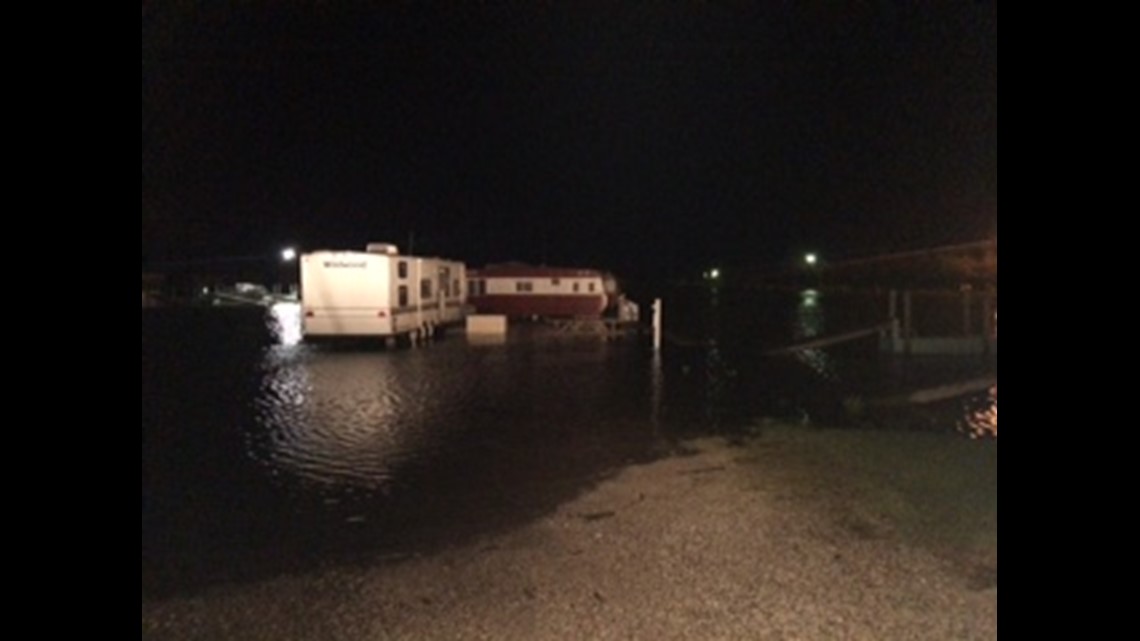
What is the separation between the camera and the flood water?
6.66 m

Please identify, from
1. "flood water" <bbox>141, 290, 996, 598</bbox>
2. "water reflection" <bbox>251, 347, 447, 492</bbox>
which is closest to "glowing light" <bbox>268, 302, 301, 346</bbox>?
"flood water" <bbox>141, 290, 996, 598</bbox>

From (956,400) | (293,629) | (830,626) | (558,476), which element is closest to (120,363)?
(293,629)

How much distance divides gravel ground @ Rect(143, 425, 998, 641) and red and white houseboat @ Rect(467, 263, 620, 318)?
25946 mm

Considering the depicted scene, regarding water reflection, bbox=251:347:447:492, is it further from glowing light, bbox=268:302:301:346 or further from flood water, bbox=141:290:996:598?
glowing light, bbox=268:302:301:346

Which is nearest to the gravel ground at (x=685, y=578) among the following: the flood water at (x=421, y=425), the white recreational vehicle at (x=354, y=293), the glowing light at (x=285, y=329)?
the flood water at (x=421, y=425)

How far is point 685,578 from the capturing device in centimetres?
532

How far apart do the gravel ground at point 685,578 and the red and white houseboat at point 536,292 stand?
25946mm

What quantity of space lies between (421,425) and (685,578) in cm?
667

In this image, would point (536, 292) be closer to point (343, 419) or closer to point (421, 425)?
point (343, 419)

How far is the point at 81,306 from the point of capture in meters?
3.03

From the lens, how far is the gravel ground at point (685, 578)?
459 cm

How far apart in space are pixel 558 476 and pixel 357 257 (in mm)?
13903

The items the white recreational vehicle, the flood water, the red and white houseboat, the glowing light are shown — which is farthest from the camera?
the red and white houseboat

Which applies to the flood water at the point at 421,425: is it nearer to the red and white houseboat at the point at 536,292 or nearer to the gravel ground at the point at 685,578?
the gravel ground at the point at 685,578
